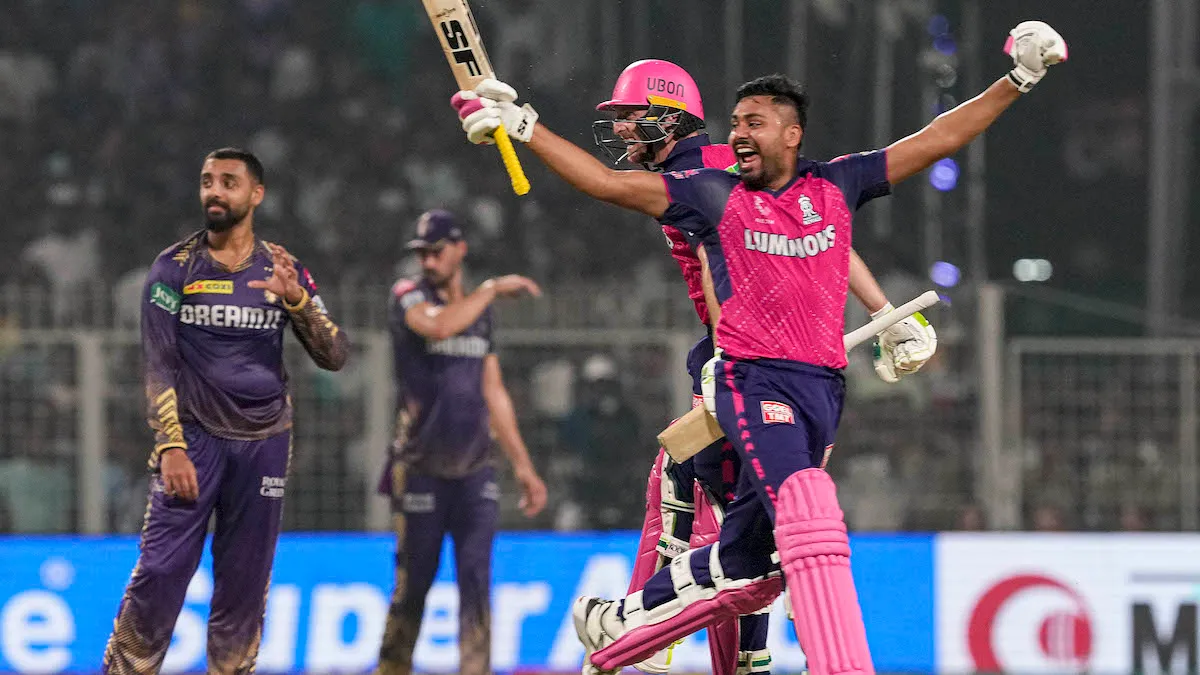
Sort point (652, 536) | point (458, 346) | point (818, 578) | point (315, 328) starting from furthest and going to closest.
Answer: point (458, 346) → point (315, 328) → point (652, 536) → point (818, 578)

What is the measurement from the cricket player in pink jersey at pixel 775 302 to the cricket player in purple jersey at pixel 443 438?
277cm

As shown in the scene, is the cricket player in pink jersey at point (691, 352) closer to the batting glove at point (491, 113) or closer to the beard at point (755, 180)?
the beard at point (755, 180)

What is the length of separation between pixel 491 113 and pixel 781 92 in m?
1.10

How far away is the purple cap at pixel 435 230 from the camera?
9.30 metres

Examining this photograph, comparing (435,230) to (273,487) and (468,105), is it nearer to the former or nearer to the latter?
(273,487)

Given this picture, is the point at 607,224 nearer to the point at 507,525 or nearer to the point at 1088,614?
the point at 507,525

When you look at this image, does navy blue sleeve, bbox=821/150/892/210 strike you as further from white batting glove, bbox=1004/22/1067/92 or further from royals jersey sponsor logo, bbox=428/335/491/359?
royals jersey sponsor logo, bbox=428/335/491/359

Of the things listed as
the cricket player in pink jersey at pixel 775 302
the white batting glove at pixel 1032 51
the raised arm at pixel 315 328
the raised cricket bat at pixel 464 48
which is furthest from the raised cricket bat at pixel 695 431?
the raised arm at pixel 315 328

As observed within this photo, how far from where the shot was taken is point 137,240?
15883 millimetres

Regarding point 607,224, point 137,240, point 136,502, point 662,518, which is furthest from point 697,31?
point 662,518

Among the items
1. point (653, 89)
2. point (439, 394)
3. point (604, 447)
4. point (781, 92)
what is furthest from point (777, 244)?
point (604, 447)

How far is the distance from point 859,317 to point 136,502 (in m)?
4.80

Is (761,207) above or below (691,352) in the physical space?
above

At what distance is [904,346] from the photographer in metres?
7.06
